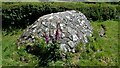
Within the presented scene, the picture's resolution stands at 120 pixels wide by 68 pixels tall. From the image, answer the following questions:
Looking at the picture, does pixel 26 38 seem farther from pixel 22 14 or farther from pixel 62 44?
pixel 22 14

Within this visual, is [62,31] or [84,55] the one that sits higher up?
[62,31]

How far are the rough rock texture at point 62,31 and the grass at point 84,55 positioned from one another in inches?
18.8

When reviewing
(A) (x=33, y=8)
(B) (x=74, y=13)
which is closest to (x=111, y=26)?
(B) (x=74, y=13)

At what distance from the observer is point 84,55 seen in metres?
16.0

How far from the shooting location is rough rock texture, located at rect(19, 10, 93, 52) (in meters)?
16.2

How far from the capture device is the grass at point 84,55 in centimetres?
1512

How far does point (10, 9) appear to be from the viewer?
853 inches

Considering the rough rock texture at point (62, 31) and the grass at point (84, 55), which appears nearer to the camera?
the grass at point (84, 55)

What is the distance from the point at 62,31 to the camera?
1695 centimetres

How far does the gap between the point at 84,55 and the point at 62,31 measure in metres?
1.88

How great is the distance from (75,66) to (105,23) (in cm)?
841

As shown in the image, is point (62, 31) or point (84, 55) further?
point (62, 31)

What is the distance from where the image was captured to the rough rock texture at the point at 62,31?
16.2 m

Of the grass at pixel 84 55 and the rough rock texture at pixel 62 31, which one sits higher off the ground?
the rough rock texture at pixel 62 31
